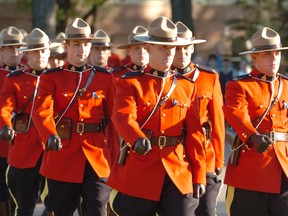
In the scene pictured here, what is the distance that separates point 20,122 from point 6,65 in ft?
4.35

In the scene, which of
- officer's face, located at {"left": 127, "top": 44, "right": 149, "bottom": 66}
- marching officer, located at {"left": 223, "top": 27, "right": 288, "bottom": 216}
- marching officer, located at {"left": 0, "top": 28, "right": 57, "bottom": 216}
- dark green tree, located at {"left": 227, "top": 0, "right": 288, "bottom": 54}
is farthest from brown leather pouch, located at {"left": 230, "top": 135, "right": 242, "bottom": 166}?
dark green tree, located at {"left": 227, "top": 0, "right": 288, "bottom": 54}

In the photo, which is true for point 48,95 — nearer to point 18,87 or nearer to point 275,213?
point 18,87

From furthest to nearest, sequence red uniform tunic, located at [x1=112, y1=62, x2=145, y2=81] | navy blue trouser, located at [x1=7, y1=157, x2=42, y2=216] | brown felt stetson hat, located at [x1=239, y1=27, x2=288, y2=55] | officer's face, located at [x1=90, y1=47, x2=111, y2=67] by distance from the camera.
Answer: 1. officer's face, located at [x1=90, y1=47, x2=111, y2=67]
2. red uniform tunic, located at [x1=112, y1=62, x2=145, y2=81]
3. navy blue trouser, located at [x1=7, y1=157, x2=42, y2=216]
4. brown felt stetson hat, located at [x1=239, y1=27, x2=288, y2=55]

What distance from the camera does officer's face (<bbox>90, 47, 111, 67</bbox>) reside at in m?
12.9

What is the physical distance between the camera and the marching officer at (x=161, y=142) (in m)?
7.93

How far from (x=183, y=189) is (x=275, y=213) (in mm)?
941

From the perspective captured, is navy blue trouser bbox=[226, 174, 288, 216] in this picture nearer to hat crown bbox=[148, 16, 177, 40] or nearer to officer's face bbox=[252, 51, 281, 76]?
officer's face bbox=[252, 51, 281, 76]

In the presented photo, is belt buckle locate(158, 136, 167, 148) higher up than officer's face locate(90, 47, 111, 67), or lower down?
lower down

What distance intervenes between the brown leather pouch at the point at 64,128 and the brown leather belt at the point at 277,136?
70.7 inches

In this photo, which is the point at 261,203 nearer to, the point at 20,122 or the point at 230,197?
the point at 230,197

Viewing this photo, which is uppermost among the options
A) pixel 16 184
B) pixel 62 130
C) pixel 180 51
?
pixel 180 51

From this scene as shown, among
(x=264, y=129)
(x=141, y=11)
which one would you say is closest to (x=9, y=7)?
(x=141, y=11)

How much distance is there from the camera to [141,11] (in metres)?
36.9

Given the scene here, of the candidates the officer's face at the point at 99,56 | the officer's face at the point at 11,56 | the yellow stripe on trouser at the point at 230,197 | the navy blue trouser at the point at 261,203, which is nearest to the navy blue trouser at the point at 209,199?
the yellow stripe on trouser at the point at 230,197
